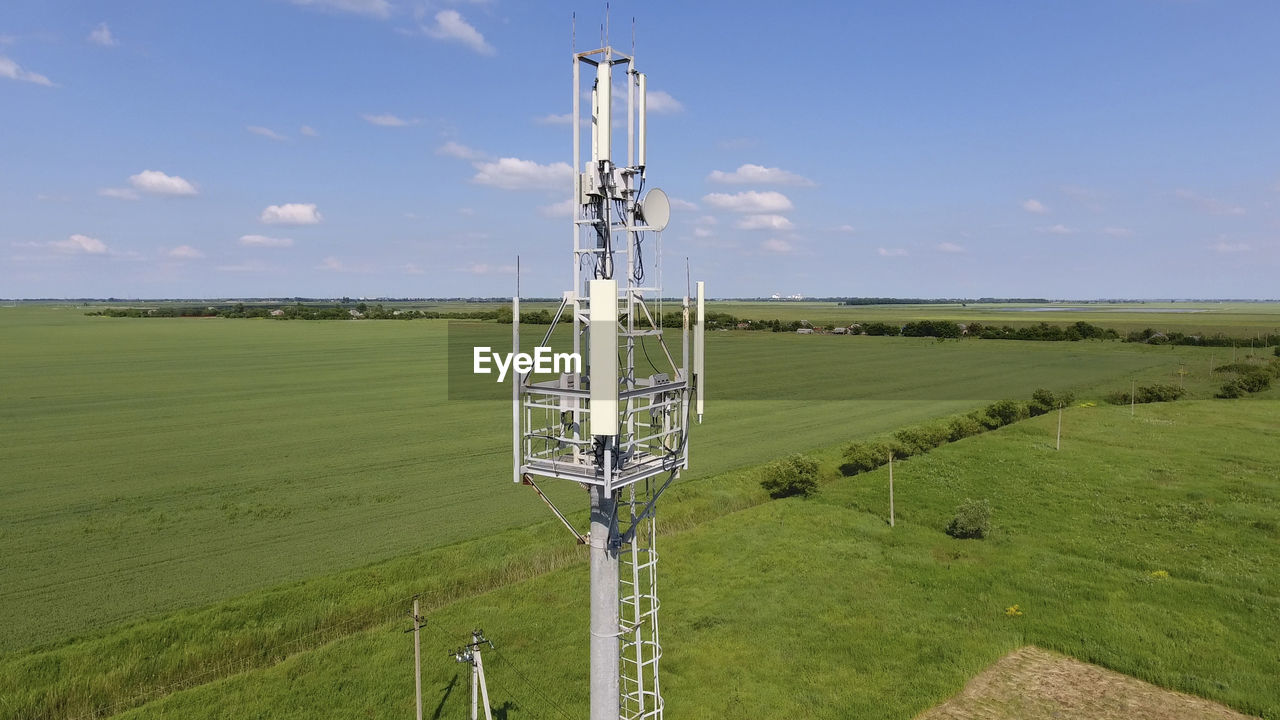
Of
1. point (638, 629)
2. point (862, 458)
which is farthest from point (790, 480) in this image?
point (638, 629)

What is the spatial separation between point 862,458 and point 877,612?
22.1 m

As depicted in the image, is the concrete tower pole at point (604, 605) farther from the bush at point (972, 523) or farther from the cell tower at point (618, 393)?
the bush at point (972, 523)

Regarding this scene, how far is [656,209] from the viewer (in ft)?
45.6

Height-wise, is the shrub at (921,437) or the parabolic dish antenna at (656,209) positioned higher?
the parabolic dish antenna at (656,209)

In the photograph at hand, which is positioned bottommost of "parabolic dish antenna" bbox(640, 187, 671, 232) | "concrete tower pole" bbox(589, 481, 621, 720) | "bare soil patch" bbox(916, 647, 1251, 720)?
"bare soil patch" bbox(916, 647, 1251, 720)

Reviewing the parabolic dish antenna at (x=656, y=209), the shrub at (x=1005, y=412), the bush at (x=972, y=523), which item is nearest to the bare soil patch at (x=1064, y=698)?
the bush at (x=972, y=523)

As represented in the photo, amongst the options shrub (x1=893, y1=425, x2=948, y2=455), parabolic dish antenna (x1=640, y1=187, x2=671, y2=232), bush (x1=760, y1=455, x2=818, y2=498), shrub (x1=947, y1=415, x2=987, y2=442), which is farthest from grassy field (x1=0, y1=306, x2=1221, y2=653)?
parabolic dish antenna (x1=640, y1=187, x2=671, y2=232)

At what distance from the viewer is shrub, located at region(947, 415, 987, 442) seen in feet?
191

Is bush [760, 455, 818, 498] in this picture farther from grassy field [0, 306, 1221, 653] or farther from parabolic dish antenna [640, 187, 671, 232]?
parabolic dish antenna [640, 187, 671, 232]

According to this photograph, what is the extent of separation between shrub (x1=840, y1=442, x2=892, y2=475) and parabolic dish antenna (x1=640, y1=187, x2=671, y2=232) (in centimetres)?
3708

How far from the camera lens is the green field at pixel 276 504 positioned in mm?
22469

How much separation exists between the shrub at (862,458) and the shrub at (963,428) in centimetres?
1276

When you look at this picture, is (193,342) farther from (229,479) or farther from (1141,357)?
(1141,357)

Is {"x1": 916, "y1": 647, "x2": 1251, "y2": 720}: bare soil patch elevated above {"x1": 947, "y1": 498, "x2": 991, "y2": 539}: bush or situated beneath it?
situated beneath
